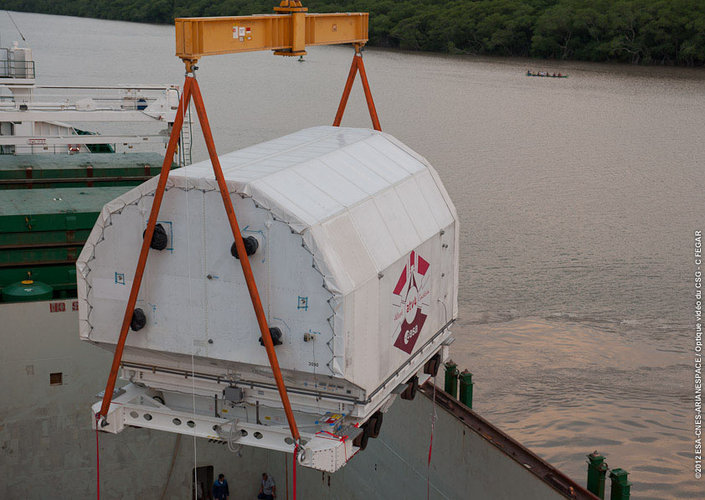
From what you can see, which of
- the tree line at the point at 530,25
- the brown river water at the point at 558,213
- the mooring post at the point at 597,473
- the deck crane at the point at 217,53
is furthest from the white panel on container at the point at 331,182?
the tree line at the point at 530,25

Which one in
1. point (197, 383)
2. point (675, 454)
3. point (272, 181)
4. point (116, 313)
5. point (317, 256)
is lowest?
point (675, 454)

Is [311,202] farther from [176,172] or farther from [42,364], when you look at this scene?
[42,364]

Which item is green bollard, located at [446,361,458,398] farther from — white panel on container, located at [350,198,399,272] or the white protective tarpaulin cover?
white panel on container, located at [350,198,399,272]

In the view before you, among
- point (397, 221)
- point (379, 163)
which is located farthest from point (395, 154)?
point (397, 221)

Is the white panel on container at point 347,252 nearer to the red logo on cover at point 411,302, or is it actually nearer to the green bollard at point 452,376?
the red logo on cover at point 411,302

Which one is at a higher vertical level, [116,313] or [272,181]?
[272,181]

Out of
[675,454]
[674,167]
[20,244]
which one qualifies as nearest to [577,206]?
[674,167]

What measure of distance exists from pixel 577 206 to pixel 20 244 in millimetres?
25300

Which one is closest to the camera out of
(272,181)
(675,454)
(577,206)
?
(272,181)

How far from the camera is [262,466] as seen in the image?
51.9 ft

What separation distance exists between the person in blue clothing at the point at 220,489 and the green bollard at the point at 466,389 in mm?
4541

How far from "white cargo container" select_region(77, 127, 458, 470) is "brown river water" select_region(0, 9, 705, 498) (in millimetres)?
11852

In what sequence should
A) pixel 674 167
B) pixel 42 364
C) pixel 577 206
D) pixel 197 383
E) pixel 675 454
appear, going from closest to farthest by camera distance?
pixel 197 383, pixel 42 364, pixel 675 454, pixel 577 206, pixel 674 167

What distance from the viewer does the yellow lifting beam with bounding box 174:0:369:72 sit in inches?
340
